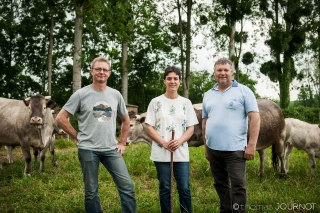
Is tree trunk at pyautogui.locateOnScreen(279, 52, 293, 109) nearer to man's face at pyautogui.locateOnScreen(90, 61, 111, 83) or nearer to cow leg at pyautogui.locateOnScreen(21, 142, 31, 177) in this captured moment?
cow leg at pyautogui.locateOnScreen(21, 142, 31, 177)

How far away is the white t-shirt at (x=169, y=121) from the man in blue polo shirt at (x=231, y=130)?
0.35m

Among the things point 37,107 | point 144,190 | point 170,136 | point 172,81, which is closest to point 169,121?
point 170,136

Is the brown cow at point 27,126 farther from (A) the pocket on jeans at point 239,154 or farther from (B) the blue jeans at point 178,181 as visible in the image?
(A) the pocket on jeans at point 239,154

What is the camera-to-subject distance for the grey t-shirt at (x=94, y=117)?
4.39 m

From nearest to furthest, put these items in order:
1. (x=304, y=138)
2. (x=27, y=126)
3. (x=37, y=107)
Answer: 1. (x=37, y=107)
2. (x=27, y=126)
3. (x=304, y=138)

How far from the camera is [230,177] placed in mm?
4484

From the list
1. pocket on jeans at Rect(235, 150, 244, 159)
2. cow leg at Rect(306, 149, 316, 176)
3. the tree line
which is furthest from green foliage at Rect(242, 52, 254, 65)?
pocket on jeans at Rect(235, 150, 244, 159)

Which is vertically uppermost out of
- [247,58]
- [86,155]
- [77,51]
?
[247,58]

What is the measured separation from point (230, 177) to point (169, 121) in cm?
106

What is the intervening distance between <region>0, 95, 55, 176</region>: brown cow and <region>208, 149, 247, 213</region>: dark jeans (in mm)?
4729

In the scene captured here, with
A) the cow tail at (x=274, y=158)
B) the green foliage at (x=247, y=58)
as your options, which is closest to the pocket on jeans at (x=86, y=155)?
the cow tail at (x=274, y=158)

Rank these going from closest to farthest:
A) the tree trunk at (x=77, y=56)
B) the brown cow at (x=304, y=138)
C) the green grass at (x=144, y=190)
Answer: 1. the green grass at (x=144, y=190)
2. the brown cow at (x=304, y=138)
3. the tree trunk at (x=77, y=56)

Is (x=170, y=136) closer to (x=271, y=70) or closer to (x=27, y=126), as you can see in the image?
(x=27, y=126)

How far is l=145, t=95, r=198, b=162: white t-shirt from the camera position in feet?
14.9
